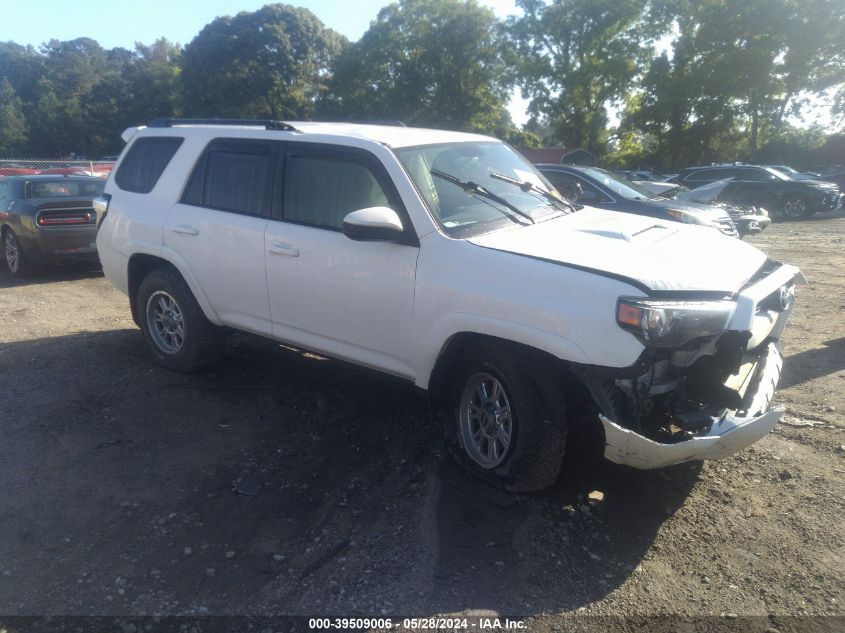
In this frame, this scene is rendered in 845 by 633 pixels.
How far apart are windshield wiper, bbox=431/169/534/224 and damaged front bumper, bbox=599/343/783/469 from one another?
1648 millimetres

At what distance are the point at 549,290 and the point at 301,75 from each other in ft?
151

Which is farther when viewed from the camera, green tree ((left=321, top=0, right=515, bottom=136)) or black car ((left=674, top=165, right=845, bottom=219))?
green tree ((left=321, top=0, right=515, bottom=136))

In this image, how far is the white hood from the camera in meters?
3.41

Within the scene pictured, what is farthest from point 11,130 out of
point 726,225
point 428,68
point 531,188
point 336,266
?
point 531,188

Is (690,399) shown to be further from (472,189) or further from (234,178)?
(234,178)

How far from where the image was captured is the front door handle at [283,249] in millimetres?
4559

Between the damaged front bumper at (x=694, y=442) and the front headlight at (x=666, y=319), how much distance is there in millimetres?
439

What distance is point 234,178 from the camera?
5102mm

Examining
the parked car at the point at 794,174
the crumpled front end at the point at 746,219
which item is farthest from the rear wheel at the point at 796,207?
the crumpled front end at the point at 746,219

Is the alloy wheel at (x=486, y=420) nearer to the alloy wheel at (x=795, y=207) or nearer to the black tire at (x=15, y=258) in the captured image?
the black tire at (x=15, y=258)

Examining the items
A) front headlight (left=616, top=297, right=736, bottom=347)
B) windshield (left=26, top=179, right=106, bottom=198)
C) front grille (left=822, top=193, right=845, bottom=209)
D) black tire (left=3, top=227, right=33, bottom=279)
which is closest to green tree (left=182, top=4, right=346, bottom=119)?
front grille (left=822, top=193, right=845, bottom=209)

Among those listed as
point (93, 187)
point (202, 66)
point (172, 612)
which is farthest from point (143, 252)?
point (202, 66)

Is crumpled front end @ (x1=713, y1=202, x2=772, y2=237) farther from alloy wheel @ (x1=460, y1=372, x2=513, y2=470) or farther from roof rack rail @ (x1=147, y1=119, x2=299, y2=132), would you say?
alloy wheel @ (x1=460, y1=372, x2=513, y2=470)

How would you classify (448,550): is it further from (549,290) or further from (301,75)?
(301,75)
